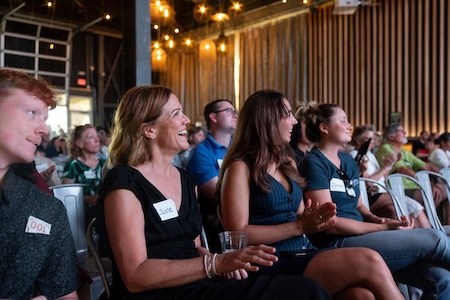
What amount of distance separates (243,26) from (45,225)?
37.3ft

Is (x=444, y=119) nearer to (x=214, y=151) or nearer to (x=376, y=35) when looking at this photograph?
(x=376, y=35)

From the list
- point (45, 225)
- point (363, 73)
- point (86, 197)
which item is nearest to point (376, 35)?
point (363, 73)

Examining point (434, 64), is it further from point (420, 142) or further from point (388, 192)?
point (388, 192)

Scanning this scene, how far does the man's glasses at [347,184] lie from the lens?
2612mm

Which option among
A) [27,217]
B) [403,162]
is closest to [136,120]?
[27,217]

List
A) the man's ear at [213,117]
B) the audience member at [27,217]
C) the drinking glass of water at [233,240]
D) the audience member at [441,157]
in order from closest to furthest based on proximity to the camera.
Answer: the audience member at [27,217]
the drinking glass of water at [233,240]
the man's ear at [213,117]
the audience member at [441,157]

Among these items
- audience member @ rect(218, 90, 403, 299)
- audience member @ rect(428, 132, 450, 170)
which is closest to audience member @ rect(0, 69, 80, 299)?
audience member @ rect(218, 90, 403, 299)

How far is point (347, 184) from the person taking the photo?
2645 mm

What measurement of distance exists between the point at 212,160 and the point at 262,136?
1166 mm

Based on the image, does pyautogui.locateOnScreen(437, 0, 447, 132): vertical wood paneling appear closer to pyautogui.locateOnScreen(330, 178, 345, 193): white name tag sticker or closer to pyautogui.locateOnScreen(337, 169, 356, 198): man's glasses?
pyautogui.locateOnScreen(337, 169, 356, 198): man's glasses

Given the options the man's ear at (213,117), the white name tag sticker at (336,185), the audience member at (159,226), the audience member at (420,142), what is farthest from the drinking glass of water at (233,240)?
the audience member at (420,142)

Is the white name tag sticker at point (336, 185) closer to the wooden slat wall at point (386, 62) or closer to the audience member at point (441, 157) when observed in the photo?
the audience member at point (441, 157)

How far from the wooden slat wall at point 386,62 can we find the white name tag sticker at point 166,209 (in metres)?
8.40

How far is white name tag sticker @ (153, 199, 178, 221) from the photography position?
1638 mm
